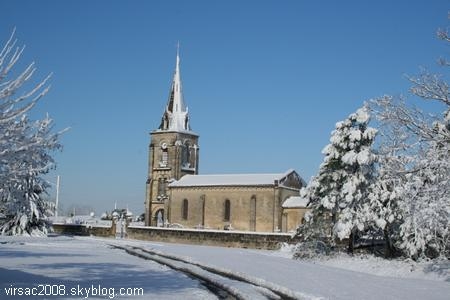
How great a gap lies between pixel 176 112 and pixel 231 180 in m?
15.3

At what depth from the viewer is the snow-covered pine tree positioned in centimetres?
2878

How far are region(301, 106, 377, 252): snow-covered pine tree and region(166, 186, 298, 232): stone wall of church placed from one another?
26113 mm

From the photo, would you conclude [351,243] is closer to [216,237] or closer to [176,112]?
[216,237]

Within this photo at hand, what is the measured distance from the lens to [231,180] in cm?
6234

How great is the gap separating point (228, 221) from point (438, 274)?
39.1 m

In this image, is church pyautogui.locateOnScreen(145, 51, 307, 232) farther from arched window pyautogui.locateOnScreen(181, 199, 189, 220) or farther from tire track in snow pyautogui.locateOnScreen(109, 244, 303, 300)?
tire track in snow pyautogui.locateOnScreen(109, 244, 303, 300)

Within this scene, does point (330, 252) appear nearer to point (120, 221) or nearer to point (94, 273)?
point (94, 273)

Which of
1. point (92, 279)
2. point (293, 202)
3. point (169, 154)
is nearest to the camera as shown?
point (92, 279)

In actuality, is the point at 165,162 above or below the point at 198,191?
above

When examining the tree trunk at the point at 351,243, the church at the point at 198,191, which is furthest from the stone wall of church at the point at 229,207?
the tree trunk at the point at 351,243

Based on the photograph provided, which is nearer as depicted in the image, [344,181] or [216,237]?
[344,181]

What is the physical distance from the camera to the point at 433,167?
17.5 meters

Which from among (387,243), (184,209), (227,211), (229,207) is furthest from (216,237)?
(184,209)

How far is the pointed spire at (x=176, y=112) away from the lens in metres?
72.4
